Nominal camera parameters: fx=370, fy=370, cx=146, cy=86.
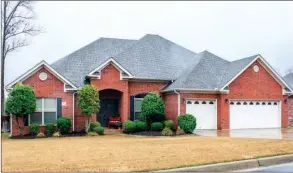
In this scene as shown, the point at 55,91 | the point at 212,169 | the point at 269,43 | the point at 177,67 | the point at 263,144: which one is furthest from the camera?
the point at 177,67

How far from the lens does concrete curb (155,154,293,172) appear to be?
9.48 meters

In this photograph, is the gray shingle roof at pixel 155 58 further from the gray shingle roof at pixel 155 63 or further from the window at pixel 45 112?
the window at pixel 45 112

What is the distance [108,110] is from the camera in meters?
24.9

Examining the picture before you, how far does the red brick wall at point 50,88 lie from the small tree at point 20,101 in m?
1.29

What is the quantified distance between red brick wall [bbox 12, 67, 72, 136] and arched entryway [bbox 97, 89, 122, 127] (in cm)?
281

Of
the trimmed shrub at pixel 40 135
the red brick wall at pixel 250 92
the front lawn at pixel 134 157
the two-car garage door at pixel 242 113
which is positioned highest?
the red brick wall at pixel 250 92

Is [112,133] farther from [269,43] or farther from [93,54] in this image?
[269,43]

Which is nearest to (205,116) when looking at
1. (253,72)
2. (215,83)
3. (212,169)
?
(215,83)

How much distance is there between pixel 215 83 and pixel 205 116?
7.35 feet

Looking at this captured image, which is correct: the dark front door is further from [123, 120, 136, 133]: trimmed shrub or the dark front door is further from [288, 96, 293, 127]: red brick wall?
[288, 96, 293, 127]: red brick wall

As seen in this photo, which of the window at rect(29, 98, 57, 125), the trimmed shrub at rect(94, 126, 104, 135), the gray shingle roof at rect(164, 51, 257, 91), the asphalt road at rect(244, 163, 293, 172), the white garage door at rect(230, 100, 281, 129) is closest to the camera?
the asphalt road at rect(244, 163, 293, 172)

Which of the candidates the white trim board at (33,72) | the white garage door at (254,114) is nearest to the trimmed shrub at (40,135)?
the white trim board at (33,72)

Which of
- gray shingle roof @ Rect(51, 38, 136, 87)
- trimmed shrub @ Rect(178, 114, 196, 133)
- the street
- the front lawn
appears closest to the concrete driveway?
trimmed shrub @ Rect(178, 114, 196, 133)

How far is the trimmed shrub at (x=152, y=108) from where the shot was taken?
72.8ft
